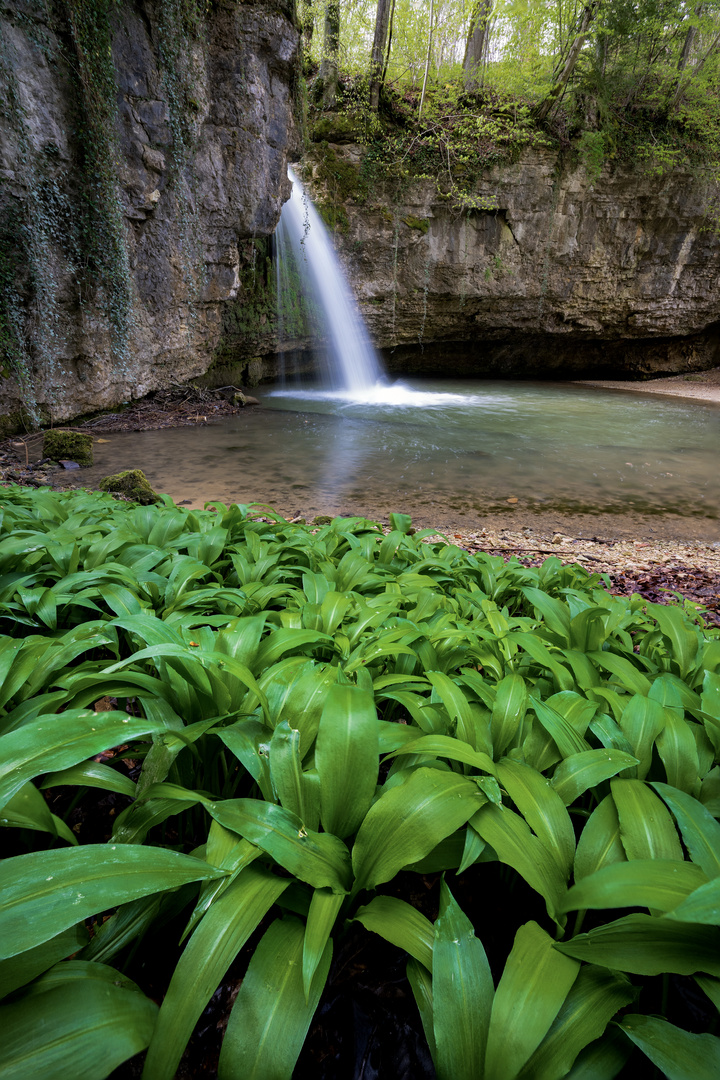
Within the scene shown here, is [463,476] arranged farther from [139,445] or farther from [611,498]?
[139,445]

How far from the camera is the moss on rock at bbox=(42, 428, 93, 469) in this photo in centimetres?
639

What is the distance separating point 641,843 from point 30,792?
0.97 meters

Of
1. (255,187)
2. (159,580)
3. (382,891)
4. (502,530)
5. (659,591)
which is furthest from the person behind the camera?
(255,187)

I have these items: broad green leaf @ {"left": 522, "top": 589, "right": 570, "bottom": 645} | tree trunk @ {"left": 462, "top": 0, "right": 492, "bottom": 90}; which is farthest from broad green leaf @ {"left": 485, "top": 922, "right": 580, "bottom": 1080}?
tree trunk @ {"left": 462, "top": 0, "right": 492, "bottom": 90}

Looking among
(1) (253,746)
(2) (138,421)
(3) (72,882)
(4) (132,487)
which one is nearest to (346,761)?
(1) (253,746)

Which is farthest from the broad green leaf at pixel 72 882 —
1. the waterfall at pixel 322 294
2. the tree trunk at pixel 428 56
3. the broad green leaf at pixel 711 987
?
the tree trunk at pixel 428 56

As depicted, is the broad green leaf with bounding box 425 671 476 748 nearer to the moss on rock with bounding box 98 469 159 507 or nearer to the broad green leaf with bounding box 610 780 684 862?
the broad green leaf with bounding box 610 780 684 862

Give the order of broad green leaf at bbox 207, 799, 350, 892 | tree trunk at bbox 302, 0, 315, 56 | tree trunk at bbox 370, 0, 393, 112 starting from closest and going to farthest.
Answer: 1. broad green leaf at bbox 207, 799, 350, 892
2. tree trunk at bbox 370, 0, 393, 112
3. tree trunk at bbox 302, 0, 315, 56

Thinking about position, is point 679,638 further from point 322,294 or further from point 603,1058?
point 322,294

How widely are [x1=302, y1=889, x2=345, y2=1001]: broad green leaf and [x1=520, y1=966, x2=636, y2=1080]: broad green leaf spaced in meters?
0.27

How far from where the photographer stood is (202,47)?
8078 mm

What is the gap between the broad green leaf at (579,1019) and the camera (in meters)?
0.58

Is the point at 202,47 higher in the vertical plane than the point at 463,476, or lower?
higher

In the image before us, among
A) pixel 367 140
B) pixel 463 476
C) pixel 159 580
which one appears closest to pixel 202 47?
pixel 367 140
